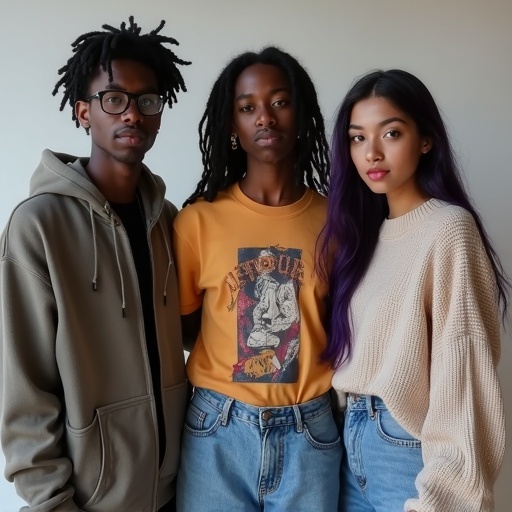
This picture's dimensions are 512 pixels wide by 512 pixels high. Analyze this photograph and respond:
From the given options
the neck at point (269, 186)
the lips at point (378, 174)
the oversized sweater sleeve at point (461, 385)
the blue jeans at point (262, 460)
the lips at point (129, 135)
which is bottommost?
the blue jeans at point (262, 460)

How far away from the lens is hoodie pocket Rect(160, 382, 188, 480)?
1160 mm

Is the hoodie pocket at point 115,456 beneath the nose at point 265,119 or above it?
beneath

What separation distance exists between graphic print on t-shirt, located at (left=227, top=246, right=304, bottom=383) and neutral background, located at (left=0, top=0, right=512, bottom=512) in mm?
534

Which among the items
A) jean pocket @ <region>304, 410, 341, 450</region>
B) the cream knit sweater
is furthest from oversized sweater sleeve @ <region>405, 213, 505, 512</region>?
jean pocket @ <region>304, 410, 341, 450</region>

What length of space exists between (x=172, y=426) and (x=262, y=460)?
0.22m

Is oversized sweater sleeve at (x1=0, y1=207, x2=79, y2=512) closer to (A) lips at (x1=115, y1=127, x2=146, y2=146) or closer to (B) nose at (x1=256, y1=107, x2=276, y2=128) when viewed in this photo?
(A) lips at (x1=115, y1=127, x2=146, y2=146)

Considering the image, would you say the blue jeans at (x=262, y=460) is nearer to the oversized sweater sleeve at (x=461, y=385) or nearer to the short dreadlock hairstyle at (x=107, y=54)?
the oversized sweater sleeve at (x=461, y=385)

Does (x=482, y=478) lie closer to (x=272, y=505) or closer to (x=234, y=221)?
(x=272, y=505)

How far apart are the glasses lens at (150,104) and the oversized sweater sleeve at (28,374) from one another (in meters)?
0.35

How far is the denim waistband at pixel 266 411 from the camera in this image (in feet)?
3.66

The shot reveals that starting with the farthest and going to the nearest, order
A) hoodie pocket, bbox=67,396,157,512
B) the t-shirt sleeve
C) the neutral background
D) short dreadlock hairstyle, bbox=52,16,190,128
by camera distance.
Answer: the neutral background → the t-shirt sleeve → short dreadlock hairstyle, bbox=52,16,190,128 → hoodie pocket, bbox=67,396,157,512

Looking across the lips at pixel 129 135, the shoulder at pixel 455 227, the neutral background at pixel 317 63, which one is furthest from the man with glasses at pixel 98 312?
the shoulder at pixel 455 227

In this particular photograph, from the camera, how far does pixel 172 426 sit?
118 cm

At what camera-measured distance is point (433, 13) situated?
159 centimetres
